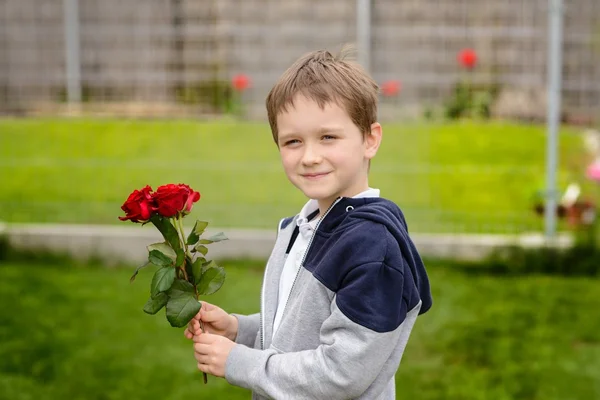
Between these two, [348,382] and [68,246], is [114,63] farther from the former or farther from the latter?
[348,382]

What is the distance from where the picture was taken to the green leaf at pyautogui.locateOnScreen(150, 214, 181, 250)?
163 centimetres

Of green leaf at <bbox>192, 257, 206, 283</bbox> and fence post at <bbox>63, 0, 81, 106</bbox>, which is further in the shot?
fence post at <bbox>63, 0, 81, 106</bbox>

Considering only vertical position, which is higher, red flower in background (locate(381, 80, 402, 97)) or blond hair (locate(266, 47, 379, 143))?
blond hair (locate(266, 47, 379, 143))

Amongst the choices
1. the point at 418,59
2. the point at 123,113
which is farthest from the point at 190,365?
the point at 418,59

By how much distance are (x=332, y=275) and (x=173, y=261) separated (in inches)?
12.3

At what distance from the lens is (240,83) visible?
5.90 meters

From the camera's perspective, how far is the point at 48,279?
4832 millimetres

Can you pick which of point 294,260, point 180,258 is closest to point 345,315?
point 294,260

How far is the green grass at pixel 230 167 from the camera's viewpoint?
17.9ft

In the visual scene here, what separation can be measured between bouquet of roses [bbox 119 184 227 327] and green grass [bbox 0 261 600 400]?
1.71 metres

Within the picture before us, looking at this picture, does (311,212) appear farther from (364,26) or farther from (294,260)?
(364,26)

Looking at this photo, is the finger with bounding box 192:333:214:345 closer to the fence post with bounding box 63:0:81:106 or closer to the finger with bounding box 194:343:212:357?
the finger with bounding box 194:343:212:357

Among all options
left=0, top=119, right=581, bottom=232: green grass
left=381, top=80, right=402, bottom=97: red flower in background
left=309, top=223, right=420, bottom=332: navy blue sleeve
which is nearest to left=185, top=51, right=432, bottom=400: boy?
left=309, top=223, right=420, bottom=332: navy blue sleeve

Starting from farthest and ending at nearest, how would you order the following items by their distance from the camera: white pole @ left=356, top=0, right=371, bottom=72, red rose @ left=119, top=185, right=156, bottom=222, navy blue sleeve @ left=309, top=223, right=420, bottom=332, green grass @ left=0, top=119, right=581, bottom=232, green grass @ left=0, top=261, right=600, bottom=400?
white pole @ left=356, top=0, right=371, bottom=72 < green grass @ left=0, top=119, right=581, bottom=232 < green grass @ left=0, top=261, right=600, bottom=400 < red rose @ left=119, top=185, right=156, bottom=222 < navy blue sleeve @ left=309, top=223, right=420, bottom=332
